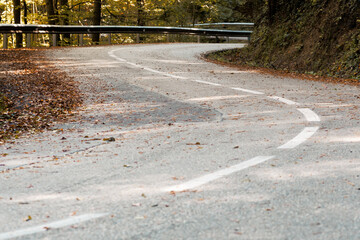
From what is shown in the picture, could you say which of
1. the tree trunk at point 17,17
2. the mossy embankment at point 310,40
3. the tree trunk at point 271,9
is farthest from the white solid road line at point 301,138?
the tree trunk at point 17,17

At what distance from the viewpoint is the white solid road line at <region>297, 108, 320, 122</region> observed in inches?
334

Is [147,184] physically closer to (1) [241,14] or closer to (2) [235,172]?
(2) [235,172]

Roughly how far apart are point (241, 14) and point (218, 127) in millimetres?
40283

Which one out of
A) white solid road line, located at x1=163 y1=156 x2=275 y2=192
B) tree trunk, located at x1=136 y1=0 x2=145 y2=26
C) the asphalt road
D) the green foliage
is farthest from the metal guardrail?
white solid road line, located at x1=163 y1=156 x2=275 y2=192

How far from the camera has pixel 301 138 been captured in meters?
7.01

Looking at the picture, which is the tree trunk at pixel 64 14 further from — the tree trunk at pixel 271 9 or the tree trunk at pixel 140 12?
the tree trunk at pixel 271 9

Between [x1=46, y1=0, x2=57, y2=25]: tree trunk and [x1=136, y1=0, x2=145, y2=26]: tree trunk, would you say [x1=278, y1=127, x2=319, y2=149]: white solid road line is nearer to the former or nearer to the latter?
[x1=46, y1=0, x2=57, y2=25]: tree trunk

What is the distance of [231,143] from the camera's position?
689 centimetres

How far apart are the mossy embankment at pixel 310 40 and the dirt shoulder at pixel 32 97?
30.1 feet

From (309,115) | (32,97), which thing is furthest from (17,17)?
(309,115)

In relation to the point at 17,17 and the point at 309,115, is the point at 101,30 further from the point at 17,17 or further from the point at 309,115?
the point at 309,115

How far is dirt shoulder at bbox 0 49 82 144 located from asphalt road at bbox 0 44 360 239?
0.58m

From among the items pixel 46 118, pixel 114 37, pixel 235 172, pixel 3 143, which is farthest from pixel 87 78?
pixel 114 37

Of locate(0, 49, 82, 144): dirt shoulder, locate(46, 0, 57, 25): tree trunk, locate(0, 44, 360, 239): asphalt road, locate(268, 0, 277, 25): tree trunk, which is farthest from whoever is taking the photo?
locate(46, 0, 57, 25): tree trunk
